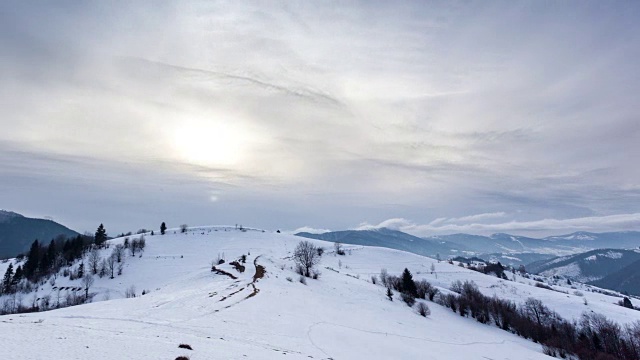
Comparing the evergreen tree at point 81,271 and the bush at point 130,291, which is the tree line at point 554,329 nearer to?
the bush at point 130,291

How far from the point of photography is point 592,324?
106875mm

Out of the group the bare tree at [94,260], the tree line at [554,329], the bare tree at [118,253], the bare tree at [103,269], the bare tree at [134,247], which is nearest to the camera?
the tree line at [554,329]

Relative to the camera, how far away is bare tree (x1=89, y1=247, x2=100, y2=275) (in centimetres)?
12375

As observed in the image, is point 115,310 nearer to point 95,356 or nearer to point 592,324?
point 95,356

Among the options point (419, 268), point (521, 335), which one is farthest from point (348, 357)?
point (419, 268)

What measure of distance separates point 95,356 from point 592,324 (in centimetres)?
14329

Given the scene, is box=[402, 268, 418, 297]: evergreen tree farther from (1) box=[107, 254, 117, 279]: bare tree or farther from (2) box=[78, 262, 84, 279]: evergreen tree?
(2) box=[78, 262, 84, 279]: evergreen tree

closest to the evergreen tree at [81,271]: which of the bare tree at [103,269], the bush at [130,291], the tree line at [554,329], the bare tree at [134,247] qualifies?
the bare tree at [103,269]

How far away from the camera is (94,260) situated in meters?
128

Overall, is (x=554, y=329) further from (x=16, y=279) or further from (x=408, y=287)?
(x=16, y=279)

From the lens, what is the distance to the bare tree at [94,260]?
124 meters

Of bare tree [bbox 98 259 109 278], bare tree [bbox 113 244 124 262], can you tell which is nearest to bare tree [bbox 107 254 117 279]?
bare tree [bbox 98 259 109 278]

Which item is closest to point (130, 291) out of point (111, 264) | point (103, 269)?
point (103, 269)

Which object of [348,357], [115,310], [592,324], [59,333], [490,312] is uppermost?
[59,333]
